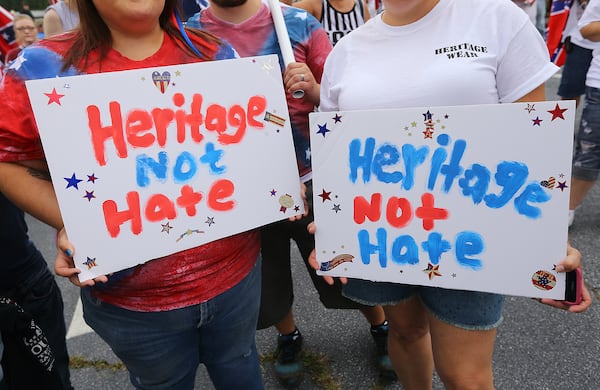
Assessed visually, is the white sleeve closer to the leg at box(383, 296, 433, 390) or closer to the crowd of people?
the crowd of people

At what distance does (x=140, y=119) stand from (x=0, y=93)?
0.27 m

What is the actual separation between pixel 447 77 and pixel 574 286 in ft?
1.75

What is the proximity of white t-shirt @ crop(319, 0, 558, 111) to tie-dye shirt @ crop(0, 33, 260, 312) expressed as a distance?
377 millimetres

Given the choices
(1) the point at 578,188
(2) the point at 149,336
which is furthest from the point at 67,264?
(1) the point at 578,188

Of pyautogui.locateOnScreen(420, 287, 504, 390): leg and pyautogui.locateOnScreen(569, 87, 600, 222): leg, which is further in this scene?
pyautogui.locateOnScreen(569, 87, 600, 222): leg

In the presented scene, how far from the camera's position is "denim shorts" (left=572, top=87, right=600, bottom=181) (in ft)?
7.97

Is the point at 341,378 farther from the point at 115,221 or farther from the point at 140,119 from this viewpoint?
the point at 140,119

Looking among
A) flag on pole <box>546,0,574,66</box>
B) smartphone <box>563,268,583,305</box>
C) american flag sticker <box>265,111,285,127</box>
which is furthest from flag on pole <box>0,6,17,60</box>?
flag on pole <box>546,0,574,66</box>

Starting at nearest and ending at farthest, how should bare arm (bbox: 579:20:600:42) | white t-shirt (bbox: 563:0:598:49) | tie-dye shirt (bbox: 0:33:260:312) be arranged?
tie-dye shirt (bbox: 0:33:260:312) → bare arm (bbox: 579:20:600:42) → white t-shirt (bbox: 563:0:598:49)

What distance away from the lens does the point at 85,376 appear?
2.03 m

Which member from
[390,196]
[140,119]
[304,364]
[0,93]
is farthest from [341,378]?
[0,93]

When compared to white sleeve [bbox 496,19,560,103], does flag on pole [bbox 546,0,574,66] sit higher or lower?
lower

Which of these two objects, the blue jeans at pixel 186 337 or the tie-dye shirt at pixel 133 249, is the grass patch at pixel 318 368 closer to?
the blue jeans at pixel 186 337

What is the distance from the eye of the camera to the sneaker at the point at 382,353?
71.8 inches
